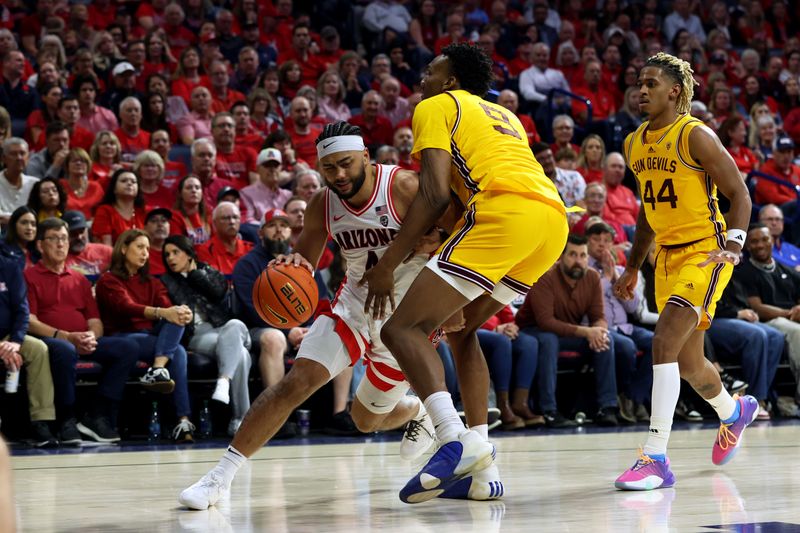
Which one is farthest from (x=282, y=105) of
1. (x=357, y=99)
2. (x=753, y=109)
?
(x=753, y=109)

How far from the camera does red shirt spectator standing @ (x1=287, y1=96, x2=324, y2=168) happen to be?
429 inches

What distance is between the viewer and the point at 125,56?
38.2 feet

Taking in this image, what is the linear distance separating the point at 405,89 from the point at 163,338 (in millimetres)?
5920

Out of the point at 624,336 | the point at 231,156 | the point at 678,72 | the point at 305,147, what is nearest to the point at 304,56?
the point at 305,147

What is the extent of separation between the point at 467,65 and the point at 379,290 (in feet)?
3.26

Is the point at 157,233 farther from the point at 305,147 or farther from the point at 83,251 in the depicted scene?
the point at 305,147

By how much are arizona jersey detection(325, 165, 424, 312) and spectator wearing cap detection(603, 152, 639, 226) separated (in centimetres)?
636

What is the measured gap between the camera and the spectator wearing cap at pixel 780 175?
11.7 m

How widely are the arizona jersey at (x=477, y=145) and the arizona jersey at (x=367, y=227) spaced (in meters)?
0.27

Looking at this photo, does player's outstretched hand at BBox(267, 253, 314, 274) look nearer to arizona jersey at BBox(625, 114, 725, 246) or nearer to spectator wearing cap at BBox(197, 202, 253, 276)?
arizona jersey at BBox(625, 114, 725, 246)

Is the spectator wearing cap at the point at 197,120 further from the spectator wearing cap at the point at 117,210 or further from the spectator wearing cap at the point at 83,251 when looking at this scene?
the spectator wearing cap at the point at 83,251

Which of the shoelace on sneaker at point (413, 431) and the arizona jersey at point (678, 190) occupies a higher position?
the arizona jersey at point (678, 190)

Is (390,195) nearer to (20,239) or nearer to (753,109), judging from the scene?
(20,239)

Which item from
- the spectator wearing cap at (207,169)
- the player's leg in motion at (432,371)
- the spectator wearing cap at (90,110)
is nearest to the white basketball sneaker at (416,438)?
the player's leg in motion at (432,371)
